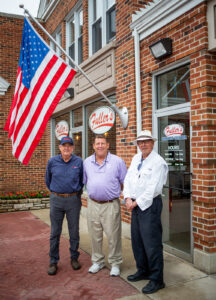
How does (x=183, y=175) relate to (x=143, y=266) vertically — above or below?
above

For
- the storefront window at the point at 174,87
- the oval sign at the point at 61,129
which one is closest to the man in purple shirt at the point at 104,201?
the storefront window at the point at 174,87

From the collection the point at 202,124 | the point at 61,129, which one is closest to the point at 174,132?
the point at 202,124

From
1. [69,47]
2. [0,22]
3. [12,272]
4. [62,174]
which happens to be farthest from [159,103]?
[0,22]

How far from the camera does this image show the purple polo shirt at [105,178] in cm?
418

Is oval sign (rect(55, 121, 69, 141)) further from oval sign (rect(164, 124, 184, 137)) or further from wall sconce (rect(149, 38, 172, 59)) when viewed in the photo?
wall sconce (rect(149, 38, 172, 59))

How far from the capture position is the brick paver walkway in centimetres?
366

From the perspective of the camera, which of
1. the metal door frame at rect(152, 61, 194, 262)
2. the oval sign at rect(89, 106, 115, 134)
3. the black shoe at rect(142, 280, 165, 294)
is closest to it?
the black shoe at rect(142, 280, 165, 294)

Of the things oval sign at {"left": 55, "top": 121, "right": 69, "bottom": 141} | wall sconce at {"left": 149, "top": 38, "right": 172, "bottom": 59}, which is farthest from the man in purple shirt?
oval sign at {"left": 55, "top": 121, "right": 69, "bottom": 141}

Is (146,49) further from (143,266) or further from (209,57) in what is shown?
(143,266)

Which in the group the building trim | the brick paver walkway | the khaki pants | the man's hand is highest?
the building trim

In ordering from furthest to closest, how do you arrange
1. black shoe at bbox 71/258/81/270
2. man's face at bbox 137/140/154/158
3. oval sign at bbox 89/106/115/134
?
oval sign at bbox 89/106/115/134 < black shoe at bbox 71/258/81/270 < man's face at bbox 137/140/154/158

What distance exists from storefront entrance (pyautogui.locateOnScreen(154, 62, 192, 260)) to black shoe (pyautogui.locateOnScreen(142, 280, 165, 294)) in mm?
1065

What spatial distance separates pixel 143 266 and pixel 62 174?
173 centimetres

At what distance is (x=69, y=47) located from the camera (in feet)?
31.9
